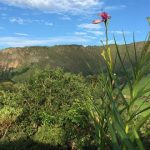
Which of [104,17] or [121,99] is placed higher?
[104,17]

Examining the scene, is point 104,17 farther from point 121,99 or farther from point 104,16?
point 121,99

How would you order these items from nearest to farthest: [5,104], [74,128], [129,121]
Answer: [129,121], [74,128], [5,104]

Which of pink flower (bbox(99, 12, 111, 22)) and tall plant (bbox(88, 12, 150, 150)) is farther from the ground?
pink flower (bbox(99, 12, 111, 22))

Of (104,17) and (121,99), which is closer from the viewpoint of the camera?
(121,99)

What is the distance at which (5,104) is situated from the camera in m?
56.0

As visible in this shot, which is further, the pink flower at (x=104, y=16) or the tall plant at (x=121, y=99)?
the pink flower at (x=104, y=16)

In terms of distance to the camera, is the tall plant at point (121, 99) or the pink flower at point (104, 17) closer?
the tall plant at point (121, 99)

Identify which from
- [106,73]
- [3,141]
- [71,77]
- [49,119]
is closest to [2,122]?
[3,141]

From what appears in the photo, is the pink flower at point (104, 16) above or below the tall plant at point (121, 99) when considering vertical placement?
above

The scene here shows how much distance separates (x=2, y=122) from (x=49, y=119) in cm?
583

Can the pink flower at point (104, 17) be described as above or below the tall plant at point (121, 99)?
above

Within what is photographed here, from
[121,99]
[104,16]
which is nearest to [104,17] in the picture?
[104,16]

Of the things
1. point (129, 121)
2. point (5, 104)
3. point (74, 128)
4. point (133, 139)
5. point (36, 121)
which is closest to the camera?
point (133, 139)

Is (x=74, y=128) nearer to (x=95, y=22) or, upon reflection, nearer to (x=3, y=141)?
(x=3, y=141)
